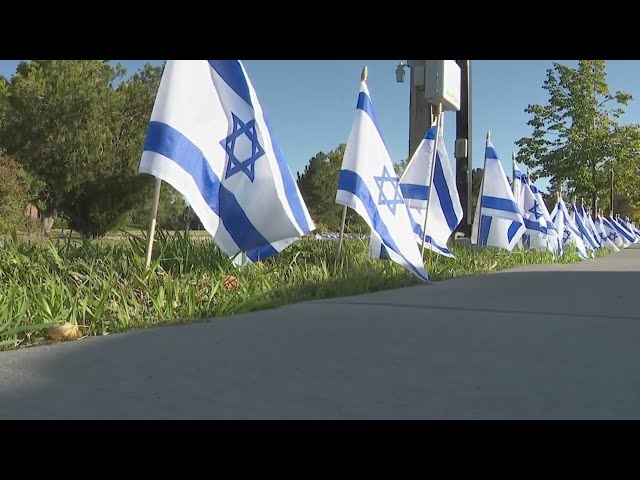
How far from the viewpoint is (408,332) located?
498 cm

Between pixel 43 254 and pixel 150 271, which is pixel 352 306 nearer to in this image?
pixel 150 271

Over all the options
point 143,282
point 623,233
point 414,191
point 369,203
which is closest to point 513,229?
point 414,191

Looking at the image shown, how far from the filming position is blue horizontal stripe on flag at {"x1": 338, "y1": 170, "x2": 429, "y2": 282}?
7.61 metres

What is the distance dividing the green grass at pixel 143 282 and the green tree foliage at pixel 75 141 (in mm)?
20622

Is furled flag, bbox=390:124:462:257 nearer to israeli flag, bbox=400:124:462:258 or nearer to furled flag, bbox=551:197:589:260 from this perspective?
israeli flag, bbox=400:124:462:258

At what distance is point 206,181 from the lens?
19.5ft

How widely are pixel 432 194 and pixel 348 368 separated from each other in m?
7.29

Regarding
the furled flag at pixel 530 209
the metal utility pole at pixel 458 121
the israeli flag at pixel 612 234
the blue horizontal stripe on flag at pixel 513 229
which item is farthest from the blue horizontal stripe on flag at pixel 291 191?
the israeli flag at pixel 612 234

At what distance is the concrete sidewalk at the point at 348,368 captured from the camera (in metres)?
3.05

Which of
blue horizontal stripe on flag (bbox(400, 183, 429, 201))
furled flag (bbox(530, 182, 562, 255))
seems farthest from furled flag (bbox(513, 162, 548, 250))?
blue horizontal stripe on flag (bbox(400, 183, 429, 201))

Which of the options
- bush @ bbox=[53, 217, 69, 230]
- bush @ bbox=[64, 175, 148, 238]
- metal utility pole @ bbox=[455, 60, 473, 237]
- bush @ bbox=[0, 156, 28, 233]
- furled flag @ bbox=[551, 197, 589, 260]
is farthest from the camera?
bush @ bbox=[64, 175, 148, 238]

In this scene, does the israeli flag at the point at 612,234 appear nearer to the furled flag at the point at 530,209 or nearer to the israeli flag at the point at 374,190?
the furled flag at the point at 530,209

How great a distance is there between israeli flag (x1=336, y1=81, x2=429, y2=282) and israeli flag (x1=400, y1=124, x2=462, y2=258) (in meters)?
2.07

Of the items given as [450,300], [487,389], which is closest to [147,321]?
[487,389]
